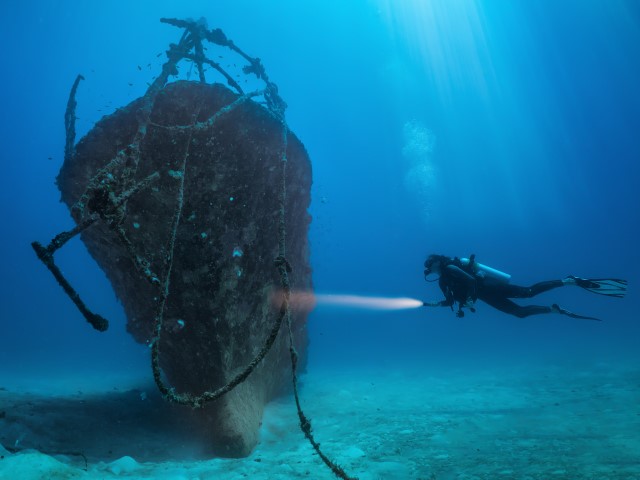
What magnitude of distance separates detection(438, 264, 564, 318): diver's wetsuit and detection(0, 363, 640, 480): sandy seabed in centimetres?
195

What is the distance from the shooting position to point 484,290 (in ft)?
25.0

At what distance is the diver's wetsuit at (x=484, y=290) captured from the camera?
699 centimetres

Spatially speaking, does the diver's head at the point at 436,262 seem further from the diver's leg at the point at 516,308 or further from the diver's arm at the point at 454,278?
the diver's leg at the point at 516,308

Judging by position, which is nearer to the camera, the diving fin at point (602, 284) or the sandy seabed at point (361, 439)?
the sandy seabed at point (361, 439)

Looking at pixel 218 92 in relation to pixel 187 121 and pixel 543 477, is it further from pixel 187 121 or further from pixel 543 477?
pixel 543 477

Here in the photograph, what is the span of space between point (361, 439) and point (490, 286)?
14.5 feet

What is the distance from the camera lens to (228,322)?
4898mm

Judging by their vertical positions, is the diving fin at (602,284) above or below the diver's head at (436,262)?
below

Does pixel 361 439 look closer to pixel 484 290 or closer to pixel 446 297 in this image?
pixel 446 297

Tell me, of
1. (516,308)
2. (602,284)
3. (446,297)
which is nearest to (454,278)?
(446,297)

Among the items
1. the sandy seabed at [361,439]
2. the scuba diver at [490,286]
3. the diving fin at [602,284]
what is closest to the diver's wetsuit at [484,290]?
the scuba diver at [490,286]

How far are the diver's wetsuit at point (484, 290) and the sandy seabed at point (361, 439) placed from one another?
1.95m

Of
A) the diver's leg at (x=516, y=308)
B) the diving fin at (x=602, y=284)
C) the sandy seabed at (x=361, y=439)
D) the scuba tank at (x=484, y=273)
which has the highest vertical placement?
the scuba tank at (x=484, y=273)

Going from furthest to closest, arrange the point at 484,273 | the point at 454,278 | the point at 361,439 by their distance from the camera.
Answer: 1. the point at 484,273
2. the point at 454,278
3. the point at 361,439
